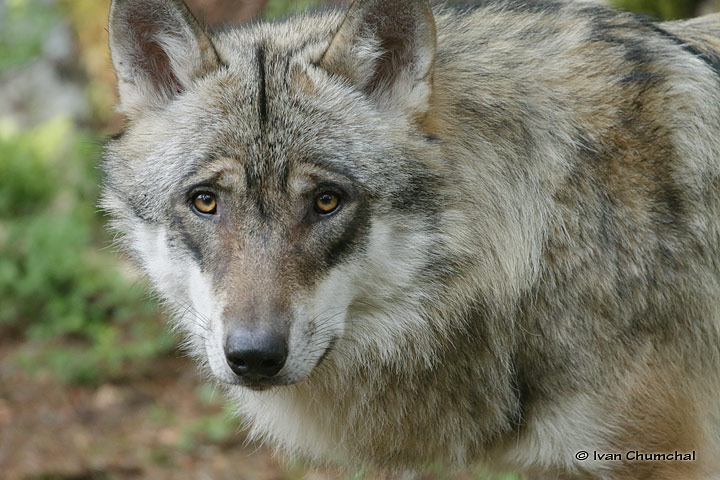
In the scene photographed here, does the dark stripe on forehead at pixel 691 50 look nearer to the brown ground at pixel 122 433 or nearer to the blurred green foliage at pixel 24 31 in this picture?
the brown ground at pixel 122 433

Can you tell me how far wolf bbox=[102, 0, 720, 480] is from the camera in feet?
10.1

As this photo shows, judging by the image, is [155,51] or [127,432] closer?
[155,51]

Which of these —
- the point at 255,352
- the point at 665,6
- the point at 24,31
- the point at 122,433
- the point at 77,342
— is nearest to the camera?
the point at 255,352

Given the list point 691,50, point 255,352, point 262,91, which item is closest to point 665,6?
point 691,50

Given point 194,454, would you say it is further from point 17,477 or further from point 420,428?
point 420,428

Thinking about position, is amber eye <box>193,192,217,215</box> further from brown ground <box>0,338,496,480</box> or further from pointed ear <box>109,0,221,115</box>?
brown ground <box>0,338,496,480</box>

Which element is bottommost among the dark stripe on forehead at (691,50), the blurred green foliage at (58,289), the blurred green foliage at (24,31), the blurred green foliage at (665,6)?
the blurred green foliage at (58,289)

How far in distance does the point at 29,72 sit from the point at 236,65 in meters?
8.27

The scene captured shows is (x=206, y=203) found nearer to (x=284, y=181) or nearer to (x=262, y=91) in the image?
(x=284, y=181)

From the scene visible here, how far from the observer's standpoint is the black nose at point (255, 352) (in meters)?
2.76

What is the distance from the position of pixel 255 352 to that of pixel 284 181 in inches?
26.8

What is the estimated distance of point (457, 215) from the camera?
10.5 feet

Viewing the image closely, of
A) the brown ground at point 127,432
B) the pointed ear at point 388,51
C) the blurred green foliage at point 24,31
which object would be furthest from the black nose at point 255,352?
the blurred green foliage at point 24,31

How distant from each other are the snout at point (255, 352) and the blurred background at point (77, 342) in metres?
2.62
